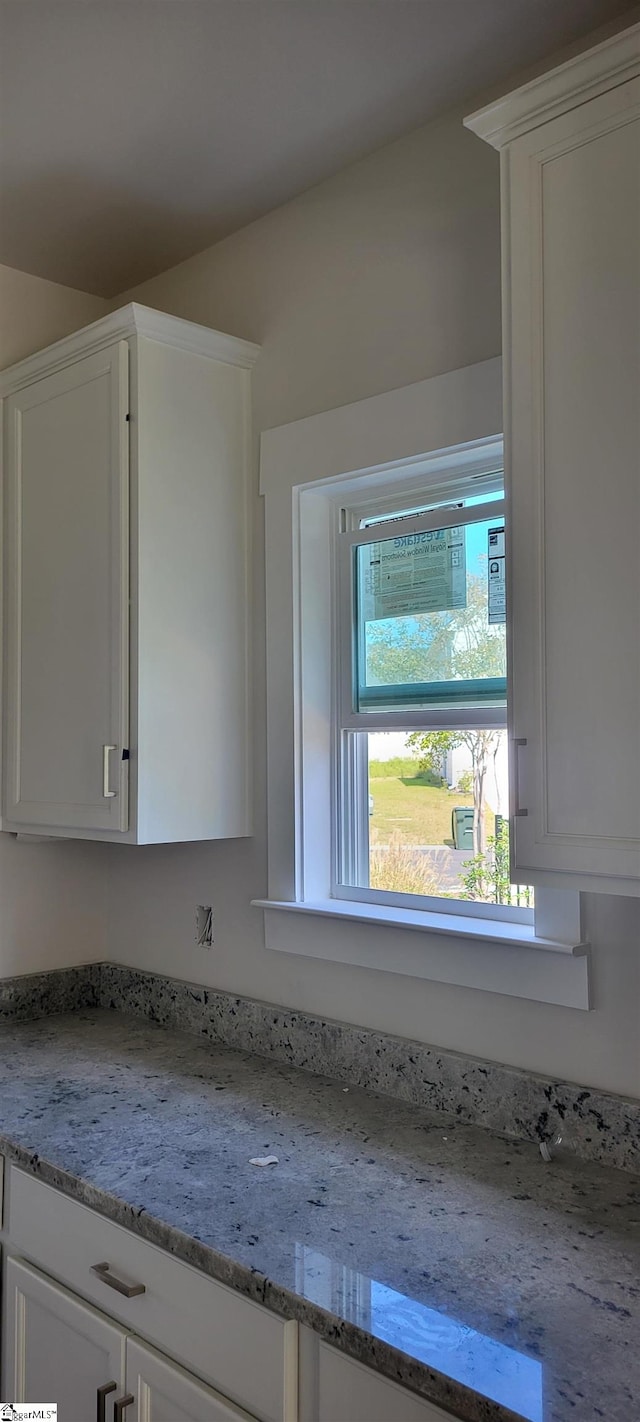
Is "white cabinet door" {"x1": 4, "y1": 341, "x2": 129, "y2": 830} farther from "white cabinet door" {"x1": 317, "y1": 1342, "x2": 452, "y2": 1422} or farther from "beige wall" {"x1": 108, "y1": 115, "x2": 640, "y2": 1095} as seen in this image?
"white cabinet door" {"x1": 317, "y1": 1342, "x2": 452, "y2": 1422}

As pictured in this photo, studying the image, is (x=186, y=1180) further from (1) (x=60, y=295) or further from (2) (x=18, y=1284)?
(1) (x=60, y=295)

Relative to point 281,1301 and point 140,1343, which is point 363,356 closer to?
point 281,1301

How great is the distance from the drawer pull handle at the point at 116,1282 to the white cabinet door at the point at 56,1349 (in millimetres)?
72

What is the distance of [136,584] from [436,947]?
935 millimetres

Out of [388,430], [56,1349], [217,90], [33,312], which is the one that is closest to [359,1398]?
[56,1349]

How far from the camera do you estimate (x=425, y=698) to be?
6.61 ft

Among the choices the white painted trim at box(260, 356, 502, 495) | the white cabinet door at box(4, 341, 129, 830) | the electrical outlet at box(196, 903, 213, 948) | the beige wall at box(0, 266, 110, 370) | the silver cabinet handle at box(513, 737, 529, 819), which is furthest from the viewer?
the beige wall at box(0, 266, 110, 370)

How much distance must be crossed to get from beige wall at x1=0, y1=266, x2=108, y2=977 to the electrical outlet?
46 centimetres

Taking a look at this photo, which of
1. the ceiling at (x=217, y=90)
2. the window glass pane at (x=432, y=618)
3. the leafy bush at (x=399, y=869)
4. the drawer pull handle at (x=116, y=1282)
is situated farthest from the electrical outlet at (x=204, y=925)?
the ceiling at (x=217, y=90)

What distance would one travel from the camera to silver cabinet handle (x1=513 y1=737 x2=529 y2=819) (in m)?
1.36

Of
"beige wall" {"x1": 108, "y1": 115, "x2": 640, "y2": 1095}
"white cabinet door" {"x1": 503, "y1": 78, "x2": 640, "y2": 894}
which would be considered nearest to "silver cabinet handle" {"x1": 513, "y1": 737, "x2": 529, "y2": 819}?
"white cabinet door" {"x1": 503, "y1": 78, "x2": 640, "y2": 894}

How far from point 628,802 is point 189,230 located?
178 centimetres

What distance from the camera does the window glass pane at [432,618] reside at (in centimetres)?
190

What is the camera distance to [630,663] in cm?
125
